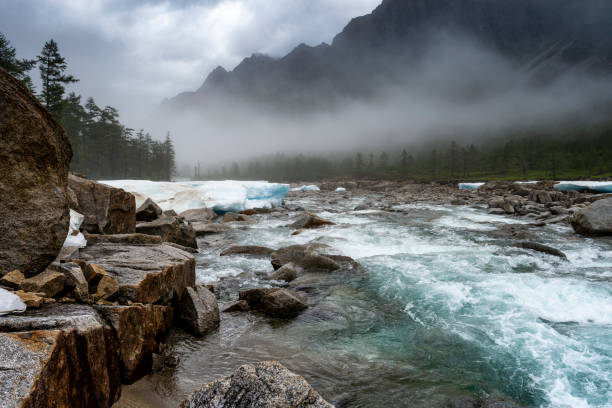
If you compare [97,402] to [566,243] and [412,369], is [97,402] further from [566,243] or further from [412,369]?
[566,243]

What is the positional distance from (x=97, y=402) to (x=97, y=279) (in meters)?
2.46

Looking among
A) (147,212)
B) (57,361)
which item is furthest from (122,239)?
(147,212)

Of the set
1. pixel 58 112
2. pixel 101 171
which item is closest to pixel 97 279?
pixel 58 112

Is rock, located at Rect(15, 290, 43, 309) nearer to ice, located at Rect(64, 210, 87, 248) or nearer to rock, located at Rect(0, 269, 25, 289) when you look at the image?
rock, located at Rect(0, 269, 25, 289)

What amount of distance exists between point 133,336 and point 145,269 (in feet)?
6.32

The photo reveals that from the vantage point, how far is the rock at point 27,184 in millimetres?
4980

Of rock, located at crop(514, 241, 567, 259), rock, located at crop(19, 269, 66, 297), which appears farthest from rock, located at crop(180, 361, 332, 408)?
rock, located at crop(514, 241, 567, 259)

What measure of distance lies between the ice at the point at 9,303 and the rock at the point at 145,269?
5.71ft

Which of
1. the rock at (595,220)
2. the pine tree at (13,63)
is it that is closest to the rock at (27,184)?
the rock at (595,220)

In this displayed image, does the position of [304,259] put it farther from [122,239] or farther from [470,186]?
[470,186]

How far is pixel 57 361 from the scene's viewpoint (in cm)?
315

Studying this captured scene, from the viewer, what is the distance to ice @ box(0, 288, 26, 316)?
3.77 metres

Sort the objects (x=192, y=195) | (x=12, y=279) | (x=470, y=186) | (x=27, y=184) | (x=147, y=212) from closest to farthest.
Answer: (x=12, y=279) → (x=27, y=184) → (x=147, y=212) → (x=192, y=195) → (x=470, y=186)

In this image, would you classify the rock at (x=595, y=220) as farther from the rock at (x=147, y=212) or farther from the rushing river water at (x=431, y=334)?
the rock at (x=147, y=212)
